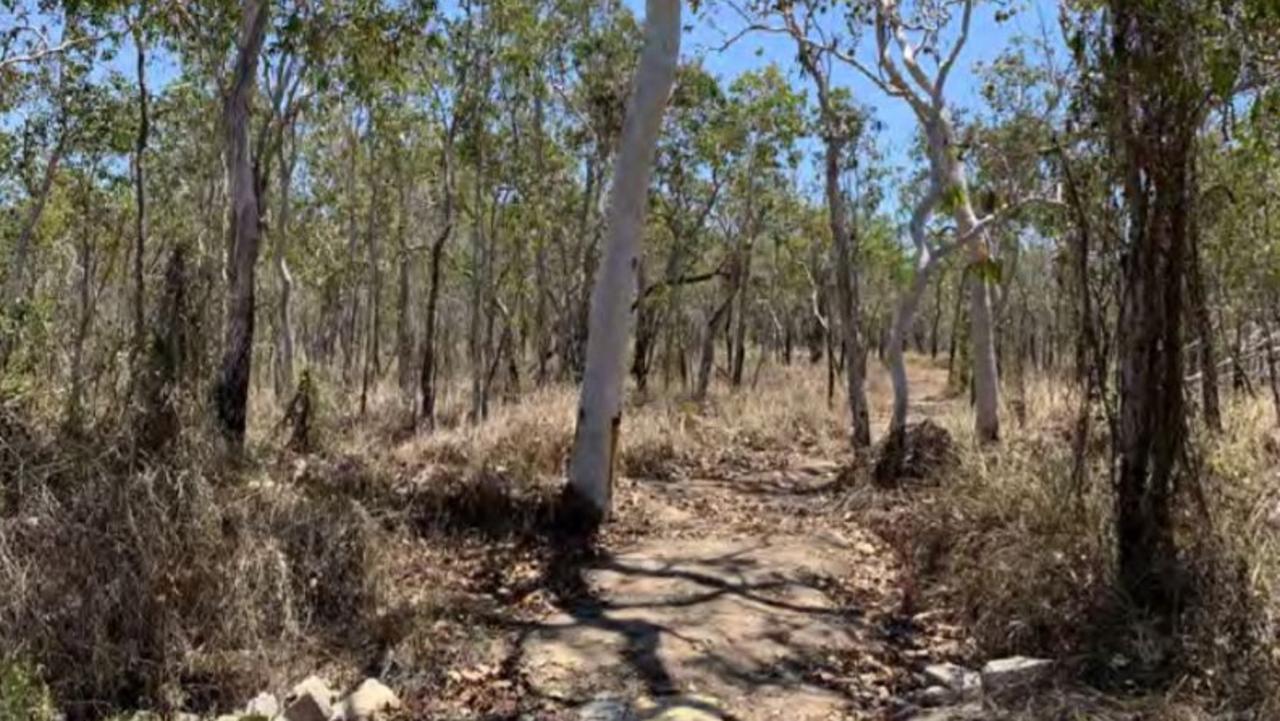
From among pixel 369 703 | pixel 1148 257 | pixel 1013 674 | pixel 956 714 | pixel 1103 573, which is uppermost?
pixel 1148 257

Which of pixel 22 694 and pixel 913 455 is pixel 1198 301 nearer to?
pixel 913 455

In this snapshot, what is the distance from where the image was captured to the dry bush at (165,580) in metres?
5.79

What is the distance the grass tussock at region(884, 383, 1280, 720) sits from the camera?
514cm

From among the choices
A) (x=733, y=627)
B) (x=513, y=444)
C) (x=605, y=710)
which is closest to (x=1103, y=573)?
(x=733, y=627)

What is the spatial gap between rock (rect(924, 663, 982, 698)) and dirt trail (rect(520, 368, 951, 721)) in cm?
13

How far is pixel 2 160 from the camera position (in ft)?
52.1

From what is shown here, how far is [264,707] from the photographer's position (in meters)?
5.42

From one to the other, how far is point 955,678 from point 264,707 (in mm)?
3413

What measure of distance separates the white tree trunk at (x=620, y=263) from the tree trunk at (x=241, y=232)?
2728 millimetres

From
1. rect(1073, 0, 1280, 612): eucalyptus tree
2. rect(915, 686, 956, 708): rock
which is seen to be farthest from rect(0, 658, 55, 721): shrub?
rect(1073, 0, 1280, 612): eucalyptus tree

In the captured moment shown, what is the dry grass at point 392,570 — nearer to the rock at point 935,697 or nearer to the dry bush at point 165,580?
the dry bush at point 165,580

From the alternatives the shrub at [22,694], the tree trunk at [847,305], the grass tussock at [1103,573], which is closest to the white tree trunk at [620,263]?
the grass tussock at [1103,573]

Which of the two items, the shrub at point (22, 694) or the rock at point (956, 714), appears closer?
the shrub at point (22, 694)

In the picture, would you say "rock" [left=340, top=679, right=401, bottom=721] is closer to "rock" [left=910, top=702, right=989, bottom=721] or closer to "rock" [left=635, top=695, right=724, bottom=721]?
"rock" [left=635, top=695, right=724, bottom=721]
